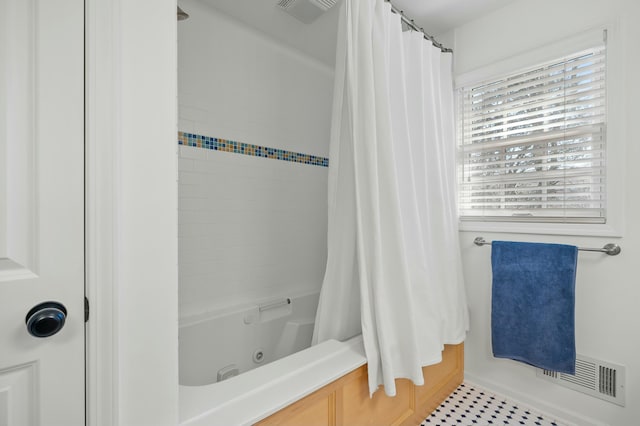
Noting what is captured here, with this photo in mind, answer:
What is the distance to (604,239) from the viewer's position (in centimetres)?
146

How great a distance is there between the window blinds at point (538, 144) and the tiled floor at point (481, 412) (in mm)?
1050

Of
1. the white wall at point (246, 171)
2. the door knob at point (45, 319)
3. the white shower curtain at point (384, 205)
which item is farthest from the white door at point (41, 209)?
the white wall at point (246, 171)

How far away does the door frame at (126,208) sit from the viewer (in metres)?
0.68

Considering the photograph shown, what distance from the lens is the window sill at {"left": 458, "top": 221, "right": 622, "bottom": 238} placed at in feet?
4.75

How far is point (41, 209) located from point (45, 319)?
231 mm

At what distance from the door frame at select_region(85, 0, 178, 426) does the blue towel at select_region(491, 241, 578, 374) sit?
1703mm

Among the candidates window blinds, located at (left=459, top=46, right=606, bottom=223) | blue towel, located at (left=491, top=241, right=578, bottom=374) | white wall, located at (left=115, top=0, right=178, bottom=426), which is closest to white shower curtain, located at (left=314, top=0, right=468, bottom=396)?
blue towel, located at (left=491, top=241, right=578, bottom=374)

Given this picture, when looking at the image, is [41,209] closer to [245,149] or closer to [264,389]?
[264,389]

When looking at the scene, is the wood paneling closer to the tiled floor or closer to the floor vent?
the tiled floor

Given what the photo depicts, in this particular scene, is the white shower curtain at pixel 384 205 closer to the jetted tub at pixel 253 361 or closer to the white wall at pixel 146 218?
the jetted tub at pixel 253 361

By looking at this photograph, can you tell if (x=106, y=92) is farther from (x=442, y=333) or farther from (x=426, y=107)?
(x=442, y=333)

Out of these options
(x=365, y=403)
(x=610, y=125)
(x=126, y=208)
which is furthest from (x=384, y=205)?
(x=610, y=125)

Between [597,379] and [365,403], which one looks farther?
[597,379]

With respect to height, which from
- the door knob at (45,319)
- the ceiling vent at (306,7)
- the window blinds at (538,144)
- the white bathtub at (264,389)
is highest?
the ceiling vent at (306,7)
